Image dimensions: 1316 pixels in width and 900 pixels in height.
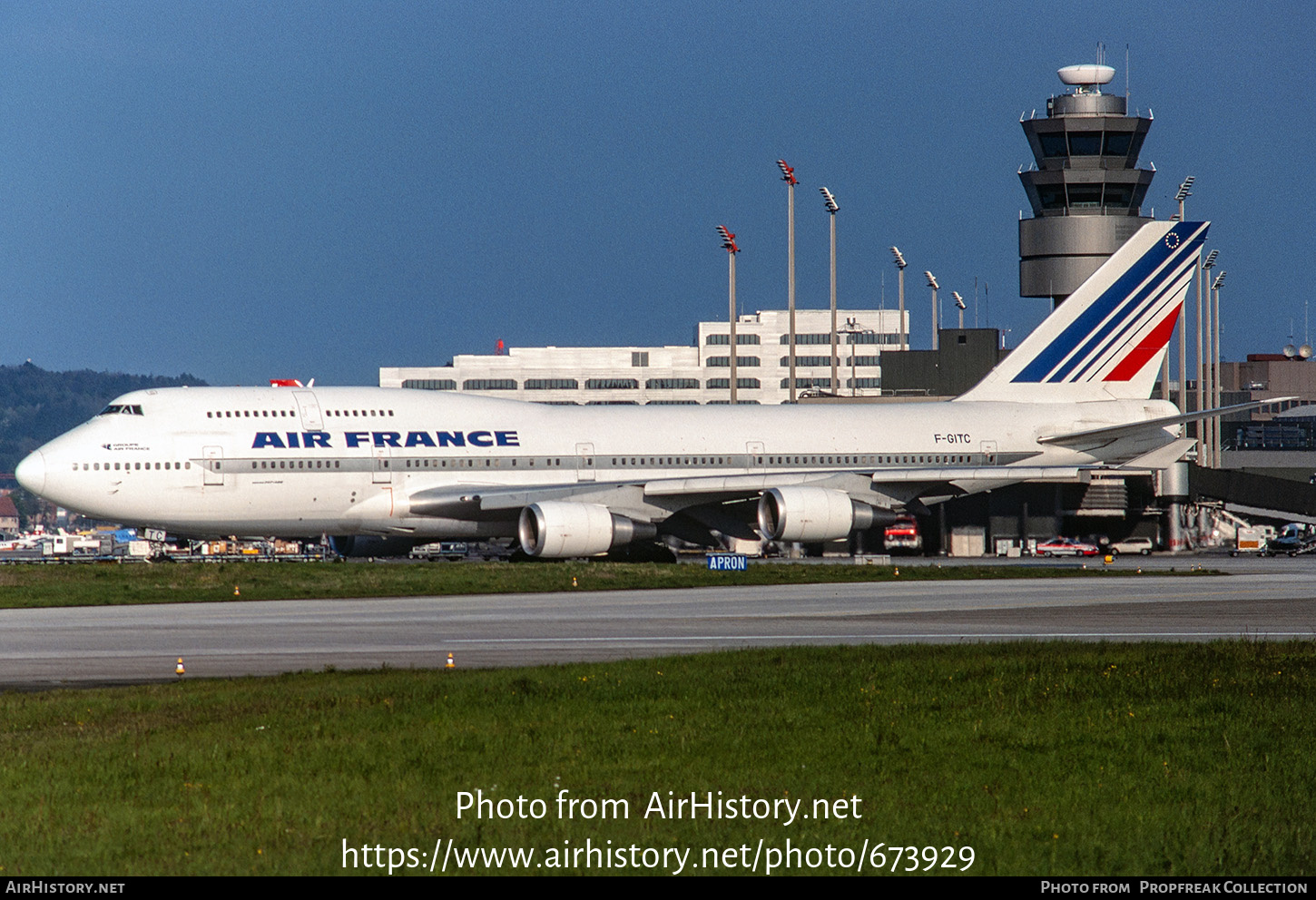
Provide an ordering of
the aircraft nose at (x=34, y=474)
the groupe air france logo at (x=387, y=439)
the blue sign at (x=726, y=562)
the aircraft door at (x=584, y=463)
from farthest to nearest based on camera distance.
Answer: the aircraft door at (x=584, y=463), the blue sign at (x=726, y=562), the groupe air france logo at (x=387, y=439), the aircraft nose at (x=34, y=474)

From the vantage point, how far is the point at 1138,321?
52281 mm

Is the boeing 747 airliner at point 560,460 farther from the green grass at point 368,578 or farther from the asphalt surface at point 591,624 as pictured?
the asphalt surface at point 591,624

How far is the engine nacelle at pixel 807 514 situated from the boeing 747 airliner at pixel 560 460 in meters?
0.06

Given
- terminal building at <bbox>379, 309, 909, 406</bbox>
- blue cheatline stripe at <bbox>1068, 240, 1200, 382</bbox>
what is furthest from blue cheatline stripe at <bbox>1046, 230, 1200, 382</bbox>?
terminal building at <bbox>379, 309, 909, 406</bbox>

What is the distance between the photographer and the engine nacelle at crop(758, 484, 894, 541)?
42.6 m

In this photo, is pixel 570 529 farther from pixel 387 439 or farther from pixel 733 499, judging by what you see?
pixel 387 439

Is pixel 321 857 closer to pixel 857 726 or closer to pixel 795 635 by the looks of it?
pixel 857 726

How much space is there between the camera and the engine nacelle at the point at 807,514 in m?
42.6

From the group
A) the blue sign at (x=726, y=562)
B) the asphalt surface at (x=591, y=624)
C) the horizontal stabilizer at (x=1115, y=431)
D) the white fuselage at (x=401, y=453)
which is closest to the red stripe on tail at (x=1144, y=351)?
the horizontal stabilizer at (x=1115, y=431)

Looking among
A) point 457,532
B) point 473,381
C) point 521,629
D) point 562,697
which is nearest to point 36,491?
point 457,532

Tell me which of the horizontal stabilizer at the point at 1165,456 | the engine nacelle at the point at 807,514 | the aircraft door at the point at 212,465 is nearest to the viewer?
the aircraft door at the point at 212,465

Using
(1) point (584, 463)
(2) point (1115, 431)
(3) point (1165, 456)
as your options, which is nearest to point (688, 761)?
(1) point (584, 463)

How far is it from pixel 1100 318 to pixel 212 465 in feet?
98.5
